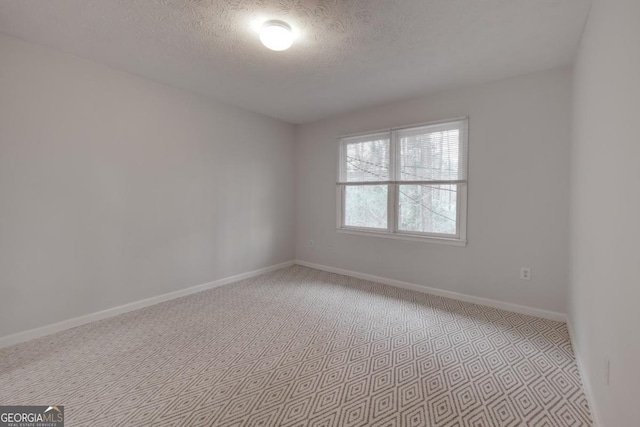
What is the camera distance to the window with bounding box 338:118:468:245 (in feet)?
10.6

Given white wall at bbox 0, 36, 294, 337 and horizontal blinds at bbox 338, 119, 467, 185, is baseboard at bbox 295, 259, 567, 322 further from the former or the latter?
white wall at bbox 0, 36, 294, 337

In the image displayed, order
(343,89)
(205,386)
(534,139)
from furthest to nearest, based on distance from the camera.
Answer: (343,89) → (534,139) → (205,386)

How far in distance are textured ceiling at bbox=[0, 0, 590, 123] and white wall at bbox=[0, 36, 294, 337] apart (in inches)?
12.8

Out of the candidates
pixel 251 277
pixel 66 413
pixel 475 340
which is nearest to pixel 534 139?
pixel 475 340

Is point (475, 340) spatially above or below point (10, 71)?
below

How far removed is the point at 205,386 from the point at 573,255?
10.0 ft

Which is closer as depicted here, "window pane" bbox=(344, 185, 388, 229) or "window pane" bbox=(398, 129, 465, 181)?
"window pane" bbox=(398, 129, 465, 181)

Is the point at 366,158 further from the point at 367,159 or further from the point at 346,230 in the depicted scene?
A: the point at 346,230

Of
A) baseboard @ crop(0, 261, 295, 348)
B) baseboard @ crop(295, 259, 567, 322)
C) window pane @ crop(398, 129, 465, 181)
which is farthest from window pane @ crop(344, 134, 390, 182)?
baseboard @ crop(0, 261, 295, 348)

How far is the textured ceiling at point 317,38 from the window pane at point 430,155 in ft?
1.85

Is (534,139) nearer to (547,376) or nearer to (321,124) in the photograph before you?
(547,376)

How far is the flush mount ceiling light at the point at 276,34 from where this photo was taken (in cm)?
194

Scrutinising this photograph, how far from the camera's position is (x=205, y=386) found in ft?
5.67

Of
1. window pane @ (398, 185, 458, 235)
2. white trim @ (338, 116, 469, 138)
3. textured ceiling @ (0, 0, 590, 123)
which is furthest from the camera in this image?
window pane @ (398, 185, 458, 235)
